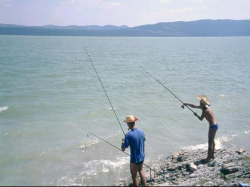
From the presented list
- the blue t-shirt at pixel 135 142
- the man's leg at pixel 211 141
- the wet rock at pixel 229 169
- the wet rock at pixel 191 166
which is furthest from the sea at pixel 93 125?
the wet rock at pixel 229 169

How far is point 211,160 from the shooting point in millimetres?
7965

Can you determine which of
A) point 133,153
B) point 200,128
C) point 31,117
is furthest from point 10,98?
point 133,153

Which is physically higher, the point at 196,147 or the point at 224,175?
the point at 224,175

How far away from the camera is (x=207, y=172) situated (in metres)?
7.24

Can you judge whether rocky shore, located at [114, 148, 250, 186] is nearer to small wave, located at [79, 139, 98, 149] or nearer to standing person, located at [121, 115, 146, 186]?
standing person, located at [121, 115, 146, 186]

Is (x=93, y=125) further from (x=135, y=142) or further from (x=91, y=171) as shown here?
(x=135, y=142)

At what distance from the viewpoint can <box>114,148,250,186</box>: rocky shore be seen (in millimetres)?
6691

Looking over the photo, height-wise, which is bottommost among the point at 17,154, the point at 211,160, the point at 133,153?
the point at 17,154

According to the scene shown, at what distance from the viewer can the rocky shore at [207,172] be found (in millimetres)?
6691

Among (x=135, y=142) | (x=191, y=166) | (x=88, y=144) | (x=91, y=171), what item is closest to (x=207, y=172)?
(x=191, y=166)

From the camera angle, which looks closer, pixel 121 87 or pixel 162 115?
pixel 162 115

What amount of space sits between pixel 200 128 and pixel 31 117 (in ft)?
30.3

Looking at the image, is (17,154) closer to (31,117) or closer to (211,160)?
(31,117)

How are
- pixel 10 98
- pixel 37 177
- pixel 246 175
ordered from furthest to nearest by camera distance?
pixel 10 98 < pixel 37 177 < pixel 246 175
